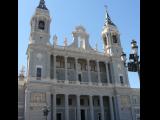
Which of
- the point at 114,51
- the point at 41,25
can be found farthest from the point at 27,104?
the point at 114,51

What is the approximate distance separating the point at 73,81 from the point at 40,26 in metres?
13.0

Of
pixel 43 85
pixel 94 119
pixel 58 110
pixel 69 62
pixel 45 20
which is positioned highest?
pixel 45 20

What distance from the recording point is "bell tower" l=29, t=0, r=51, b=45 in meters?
36.2

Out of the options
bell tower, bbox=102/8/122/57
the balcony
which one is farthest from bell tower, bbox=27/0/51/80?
bell tower, bbox=102/8/122/57

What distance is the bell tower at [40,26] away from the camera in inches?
1425

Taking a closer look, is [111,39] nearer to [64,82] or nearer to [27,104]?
[64,82]

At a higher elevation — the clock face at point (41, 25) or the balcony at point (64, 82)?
the clock face at point (41, 25)

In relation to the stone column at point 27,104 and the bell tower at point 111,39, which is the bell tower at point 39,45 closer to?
the stone column at point 27,104

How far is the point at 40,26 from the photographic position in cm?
3812

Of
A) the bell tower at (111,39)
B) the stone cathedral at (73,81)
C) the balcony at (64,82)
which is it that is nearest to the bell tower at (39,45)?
the stone cathedral at (73,81)

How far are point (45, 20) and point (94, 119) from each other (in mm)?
22316
